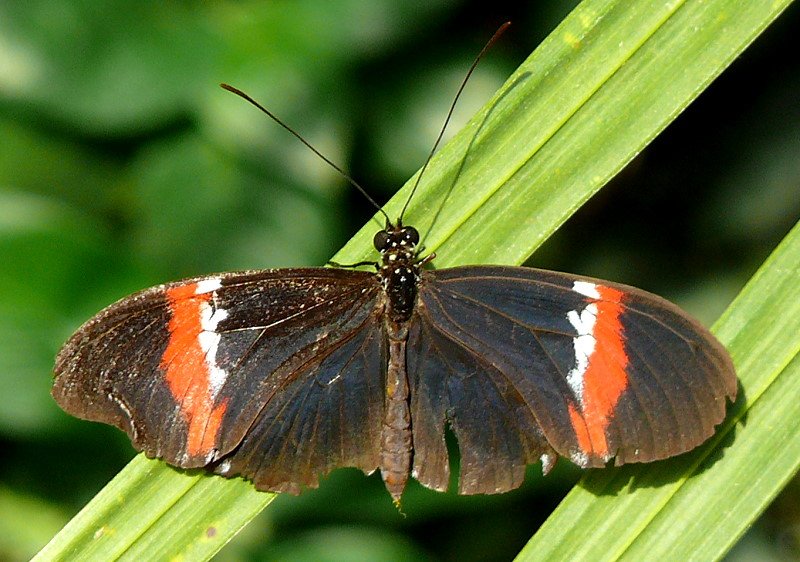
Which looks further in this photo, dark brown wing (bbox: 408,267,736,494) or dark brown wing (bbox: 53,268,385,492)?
dark brown wing (bbox: 53,268,385,492)

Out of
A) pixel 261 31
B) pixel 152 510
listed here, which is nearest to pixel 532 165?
pixel 261 31

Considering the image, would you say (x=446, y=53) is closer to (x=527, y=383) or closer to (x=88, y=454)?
(x=527, y=383)

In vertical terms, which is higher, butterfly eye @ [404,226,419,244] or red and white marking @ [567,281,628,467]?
butterfly eye @ [404,226,419,244]

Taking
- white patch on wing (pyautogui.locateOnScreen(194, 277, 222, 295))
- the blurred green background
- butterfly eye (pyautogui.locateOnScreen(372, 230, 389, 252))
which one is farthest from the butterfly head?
the blurred green background

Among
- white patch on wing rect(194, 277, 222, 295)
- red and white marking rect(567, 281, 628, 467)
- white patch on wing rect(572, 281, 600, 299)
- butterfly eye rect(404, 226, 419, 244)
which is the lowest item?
white patch on wing rect(194, 277, 222, 295)

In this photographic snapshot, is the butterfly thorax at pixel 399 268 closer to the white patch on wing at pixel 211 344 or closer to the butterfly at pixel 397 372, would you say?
the butterfly at pixel 397 372

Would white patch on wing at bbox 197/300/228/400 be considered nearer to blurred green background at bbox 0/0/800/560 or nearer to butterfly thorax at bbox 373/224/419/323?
butterfly thorax at bbox 373/224/419/323

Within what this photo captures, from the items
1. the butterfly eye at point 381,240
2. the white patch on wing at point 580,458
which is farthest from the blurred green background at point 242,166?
the white patch on wing at point 580,458

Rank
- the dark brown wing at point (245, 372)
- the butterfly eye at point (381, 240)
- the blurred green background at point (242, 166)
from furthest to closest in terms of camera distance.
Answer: the blurred green background at point (242, 166) < the butterfly eye at point (381, 240) < the dark brown wing at point (245, 372)
